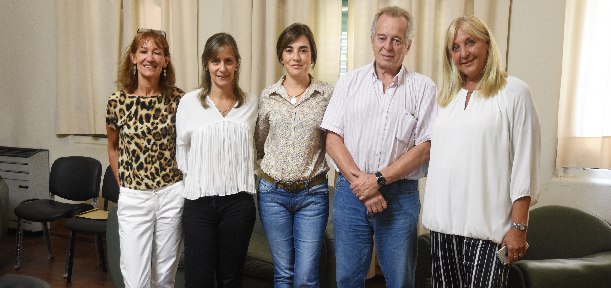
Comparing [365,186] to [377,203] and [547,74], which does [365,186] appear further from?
[547,74]

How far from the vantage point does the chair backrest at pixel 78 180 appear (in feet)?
12.4

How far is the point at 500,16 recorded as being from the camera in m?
2.82

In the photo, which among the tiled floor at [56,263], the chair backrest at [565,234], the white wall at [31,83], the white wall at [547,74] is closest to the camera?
the chair backrest at [565,234]

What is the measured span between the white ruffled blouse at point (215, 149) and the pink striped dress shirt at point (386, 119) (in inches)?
16.7

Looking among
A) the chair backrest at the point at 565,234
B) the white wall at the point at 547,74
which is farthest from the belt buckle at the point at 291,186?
the white wall at the point at 547,74

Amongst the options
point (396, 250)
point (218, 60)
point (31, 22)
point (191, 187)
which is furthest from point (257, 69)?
point (31, 22)

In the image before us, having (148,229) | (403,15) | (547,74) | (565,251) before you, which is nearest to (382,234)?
(403,15)

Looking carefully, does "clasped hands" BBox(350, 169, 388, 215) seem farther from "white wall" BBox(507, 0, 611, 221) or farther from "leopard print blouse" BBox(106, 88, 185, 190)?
"white wall" BBox(507, 0, 611, 221)

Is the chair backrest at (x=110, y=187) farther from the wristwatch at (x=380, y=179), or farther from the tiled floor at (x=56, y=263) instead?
the wristwatch at (x=380, y=179)

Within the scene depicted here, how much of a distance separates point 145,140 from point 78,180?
7.51 feet

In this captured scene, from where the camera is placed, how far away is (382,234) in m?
1.71

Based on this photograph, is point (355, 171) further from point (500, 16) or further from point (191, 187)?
point (500, 16)

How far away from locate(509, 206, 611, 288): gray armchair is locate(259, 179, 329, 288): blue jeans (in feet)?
3.12

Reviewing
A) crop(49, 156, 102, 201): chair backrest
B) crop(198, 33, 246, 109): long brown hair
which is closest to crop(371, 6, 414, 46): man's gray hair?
crop(198, 33, 246, 109): long brown hair
